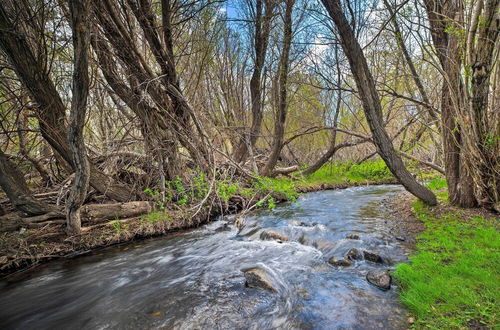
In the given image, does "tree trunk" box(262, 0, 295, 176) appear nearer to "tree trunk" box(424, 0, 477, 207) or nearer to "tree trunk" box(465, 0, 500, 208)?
"tree trunk" box(424, 0, 477, 207)

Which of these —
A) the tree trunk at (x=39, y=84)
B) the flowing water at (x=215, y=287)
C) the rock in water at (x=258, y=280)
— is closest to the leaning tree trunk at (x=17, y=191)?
the tree trunk at (x=39, y=84)

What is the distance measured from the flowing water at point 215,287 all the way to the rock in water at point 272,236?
0.13 meters

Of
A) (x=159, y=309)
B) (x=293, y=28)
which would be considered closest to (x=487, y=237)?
(x=159, y=309)

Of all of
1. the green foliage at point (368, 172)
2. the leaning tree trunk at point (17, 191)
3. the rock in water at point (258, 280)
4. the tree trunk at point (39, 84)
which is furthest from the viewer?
the green foliage at point (368, 172)

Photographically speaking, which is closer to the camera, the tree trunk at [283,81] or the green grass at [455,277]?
the green grass at [455,277]

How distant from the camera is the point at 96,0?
516cm

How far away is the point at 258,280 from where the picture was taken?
3863 millimetres

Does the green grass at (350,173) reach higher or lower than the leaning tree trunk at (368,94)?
lower

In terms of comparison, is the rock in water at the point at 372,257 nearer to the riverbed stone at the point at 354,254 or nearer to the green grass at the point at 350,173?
the riverbed stone at the point at 354,254

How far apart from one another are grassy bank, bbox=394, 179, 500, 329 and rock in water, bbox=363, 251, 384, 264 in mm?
501

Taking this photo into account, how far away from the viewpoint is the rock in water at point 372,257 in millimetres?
4285

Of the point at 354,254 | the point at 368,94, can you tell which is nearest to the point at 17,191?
the point at 354,254

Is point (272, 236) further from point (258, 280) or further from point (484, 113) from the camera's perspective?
point (484, 113)

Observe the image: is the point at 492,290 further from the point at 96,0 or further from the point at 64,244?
the point at 96,0
